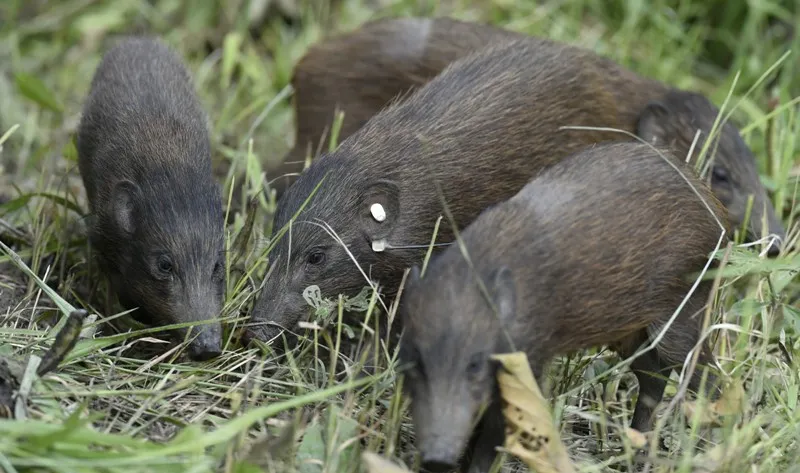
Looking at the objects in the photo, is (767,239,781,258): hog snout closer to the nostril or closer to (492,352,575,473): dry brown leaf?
(492,352,575,473): dry brown leaf

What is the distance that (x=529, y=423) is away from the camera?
393 cm

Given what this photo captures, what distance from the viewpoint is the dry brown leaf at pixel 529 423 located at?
388 cm

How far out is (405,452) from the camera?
4289 millimetres

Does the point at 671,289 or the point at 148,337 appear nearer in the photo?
the point at 671,289

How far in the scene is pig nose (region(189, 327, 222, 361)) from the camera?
4.71 meters

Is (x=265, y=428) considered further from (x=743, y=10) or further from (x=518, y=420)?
(x=743, y=10)

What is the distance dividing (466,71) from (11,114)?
3.37m

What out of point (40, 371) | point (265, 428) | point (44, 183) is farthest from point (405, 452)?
point (44, 183)

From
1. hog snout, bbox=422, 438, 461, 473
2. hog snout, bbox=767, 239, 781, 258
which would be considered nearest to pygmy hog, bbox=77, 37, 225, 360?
hog snout, bbox=422, 438, 461, 473

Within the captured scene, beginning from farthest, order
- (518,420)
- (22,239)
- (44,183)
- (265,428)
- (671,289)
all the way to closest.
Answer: (44,183) < (22,239) < (671,289) < (265,428) < (518,420)

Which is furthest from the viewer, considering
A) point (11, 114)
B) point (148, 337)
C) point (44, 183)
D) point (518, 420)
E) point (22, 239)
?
point (11, 114)

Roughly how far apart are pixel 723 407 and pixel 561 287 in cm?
77

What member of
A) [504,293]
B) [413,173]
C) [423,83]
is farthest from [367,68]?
[504,293]

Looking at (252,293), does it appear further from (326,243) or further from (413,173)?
(413,173)
